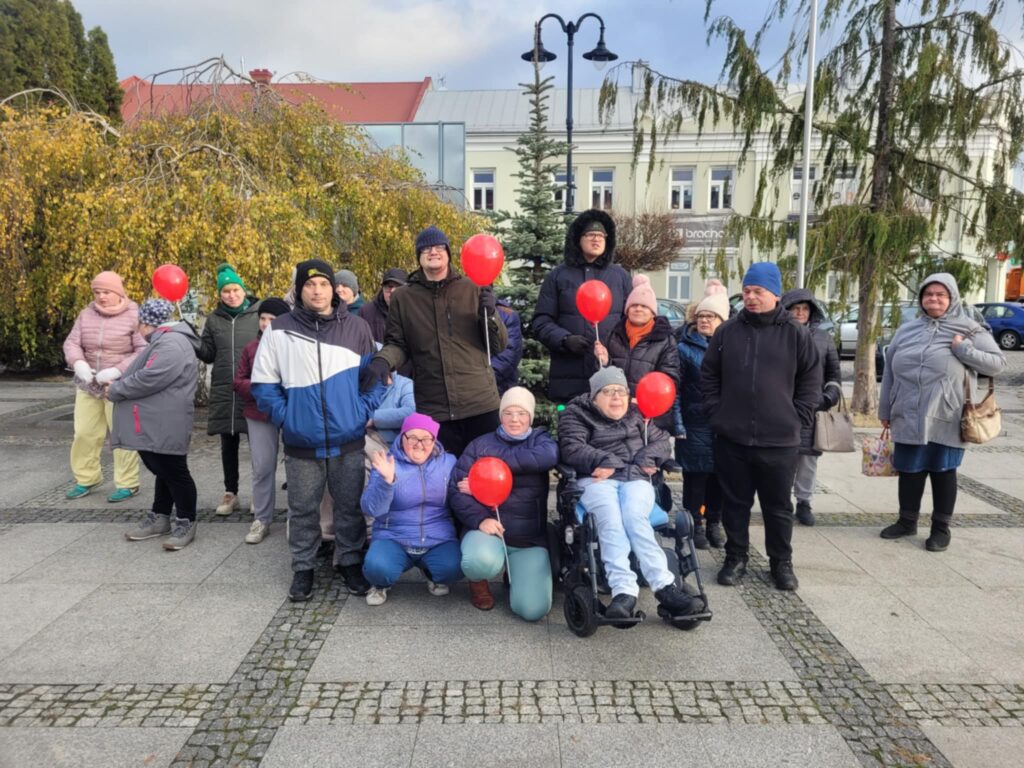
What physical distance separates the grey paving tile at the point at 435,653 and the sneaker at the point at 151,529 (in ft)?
7.35

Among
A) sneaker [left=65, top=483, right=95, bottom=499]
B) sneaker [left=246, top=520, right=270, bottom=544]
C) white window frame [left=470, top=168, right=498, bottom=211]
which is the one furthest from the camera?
white window frame [left=470, top=168, right=498, bottom=211]

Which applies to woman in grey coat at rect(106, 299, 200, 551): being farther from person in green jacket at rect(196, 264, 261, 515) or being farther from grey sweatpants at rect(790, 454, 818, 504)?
grey sweatpants at rect(790, 454, 818, 504)

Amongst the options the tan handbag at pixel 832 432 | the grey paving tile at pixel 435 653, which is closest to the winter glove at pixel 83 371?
the grey paving tile at pixel 435 653

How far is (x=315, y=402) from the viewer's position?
160 inches

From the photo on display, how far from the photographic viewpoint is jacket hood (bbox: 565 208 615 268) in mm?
4844

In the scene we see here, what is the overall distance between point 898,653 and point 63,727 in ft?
12.8

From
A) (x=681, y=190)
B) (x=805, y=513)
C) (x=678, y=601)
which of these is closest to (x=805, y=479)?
(x=805, y=513)

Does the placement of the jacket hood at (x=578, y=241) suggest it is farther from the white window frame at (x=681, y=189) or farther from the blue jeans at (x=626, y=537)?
the white window frame at (x=681, y=189)

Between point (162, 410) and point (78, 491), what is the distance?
214 cm

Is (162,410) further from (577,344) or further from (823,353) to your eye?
(823,353)

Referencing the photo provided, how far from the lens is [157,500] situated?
539 centimetres

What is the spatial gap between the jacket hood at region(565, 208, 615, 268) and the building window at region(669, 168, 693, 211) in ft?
90.5

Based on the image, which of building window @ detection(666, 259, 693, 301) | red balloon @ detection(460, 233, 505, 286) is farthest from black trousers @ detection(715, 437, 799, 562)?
building window @ detection(666, 259, 693, 301)

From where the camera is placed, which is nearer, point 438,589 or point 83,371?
point 438,589
